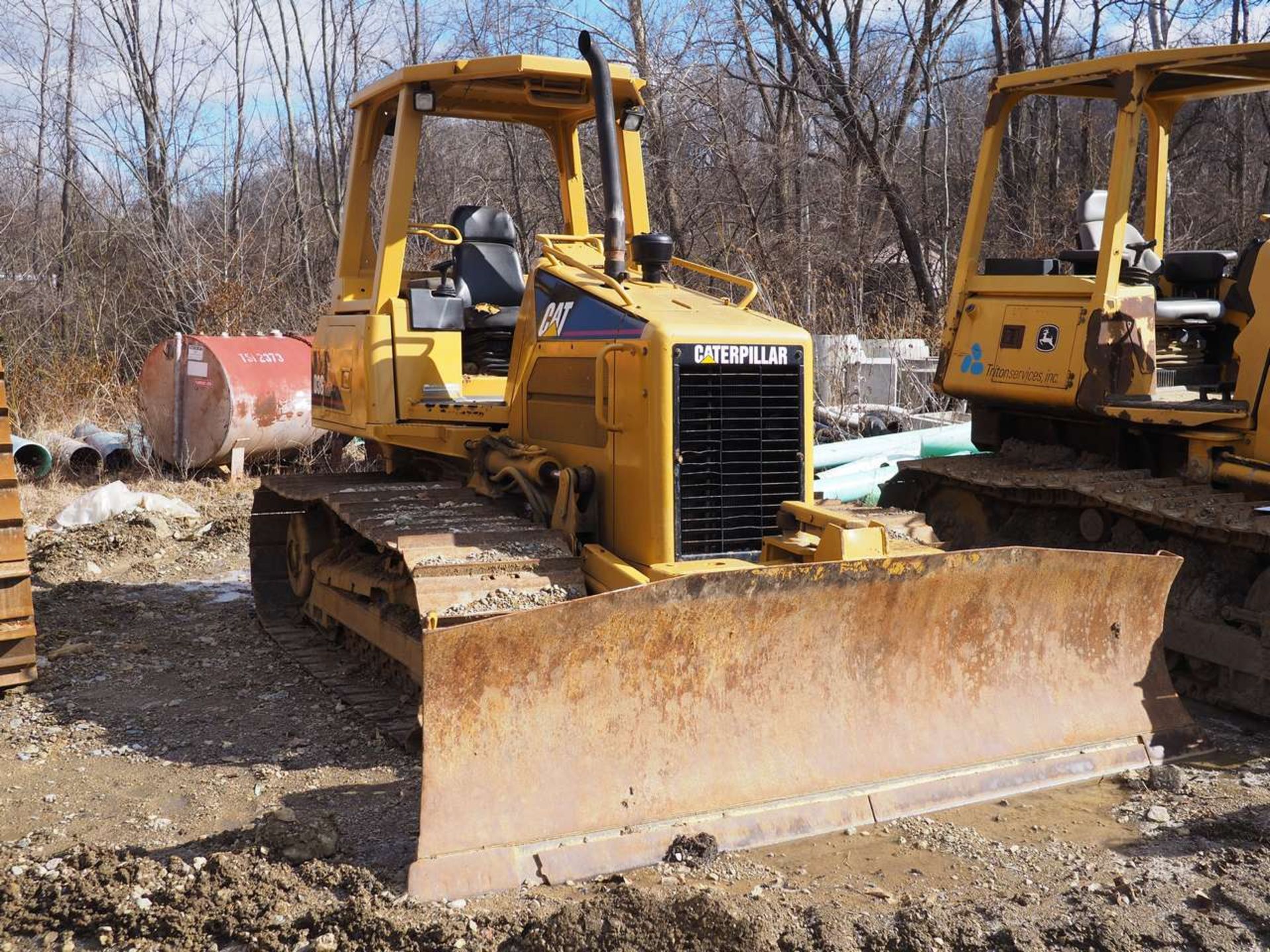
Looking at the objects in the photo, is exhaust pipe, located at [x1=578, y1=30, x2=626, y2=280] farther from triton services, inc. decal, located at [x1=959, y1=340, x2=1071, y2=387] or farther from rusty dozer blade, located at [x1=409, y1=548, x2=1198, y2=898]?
triton services, inc. decal, located at [x1=959, y1=340, x2=1071, y2=387]

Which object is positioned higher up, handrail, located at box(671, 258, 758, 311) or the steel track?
handrail, located at box(671, 258, 758, 311)

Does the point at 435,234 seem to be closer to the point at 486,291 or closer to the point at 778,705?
the point at 486,291

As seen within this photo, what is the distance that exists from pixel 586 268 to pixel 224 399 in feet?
22.6

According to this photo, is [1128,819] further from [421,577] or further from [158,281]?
[158,281]

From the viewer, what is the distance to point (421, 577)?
4750 millimetres

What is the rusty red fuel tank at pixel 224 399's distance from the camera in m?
11.7

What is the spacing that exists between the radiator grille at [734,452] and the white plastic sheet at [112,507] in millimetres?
6398

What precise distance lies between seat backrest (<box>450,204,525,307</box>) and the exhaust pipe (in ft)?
3.86

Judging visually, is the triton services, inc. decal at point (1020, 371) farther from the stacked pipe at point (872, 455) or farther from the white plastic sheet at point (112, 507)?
the white plastic sheet at point (112, 507)

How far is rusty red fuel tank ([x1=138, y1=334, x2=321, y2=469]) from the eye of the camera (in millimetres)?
11742

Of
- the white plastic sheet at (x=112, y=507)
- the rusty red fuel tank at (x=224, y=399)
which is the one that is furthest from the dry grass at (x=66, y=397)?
the white plastic sheet at (x=112, y=507)

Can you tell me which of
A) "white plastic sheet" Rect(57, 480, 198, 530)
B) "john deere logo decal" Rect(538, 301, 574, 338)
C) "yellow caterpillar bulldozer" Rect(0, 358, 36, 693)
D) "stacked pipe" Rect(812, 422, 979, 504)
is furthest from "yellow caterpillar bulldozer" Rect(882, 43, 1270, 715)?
"white plastic sheet" Rect(57, 480, 198, 530)

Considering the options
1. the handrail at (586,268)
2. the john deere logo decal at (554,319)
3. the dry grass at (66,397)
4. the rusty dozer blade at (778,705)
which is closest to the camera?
the rusty dozer blade at (778,705)

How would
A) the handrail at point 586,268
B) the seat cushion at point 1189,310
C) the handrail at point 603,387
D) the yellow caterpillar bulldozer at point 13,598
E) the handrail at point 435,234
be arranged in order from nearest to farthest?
the handrail at point 603,387 → the handrail at point 586,268 → the yellow caterpillar bulldozer at point 13,598 → the handrail at point 435,234 → the seat cushion at point 1189,310
